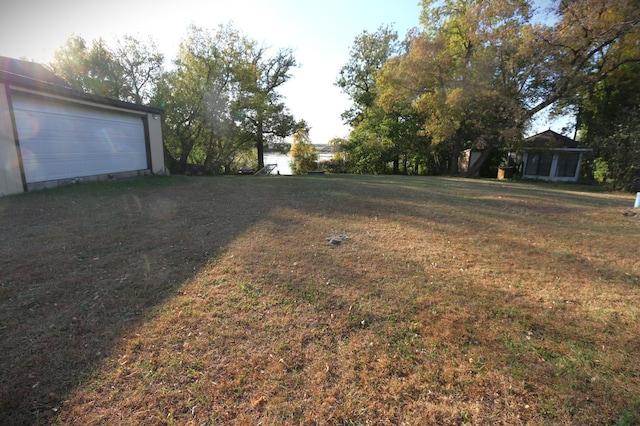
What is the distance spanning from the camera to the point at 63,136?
8.12 meters

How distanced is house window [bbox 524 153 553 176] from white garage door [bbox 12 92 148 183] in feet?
68.6

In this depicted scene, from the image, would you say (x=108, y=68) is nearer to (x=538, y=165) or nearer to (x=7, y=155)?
(x=7, y=155)

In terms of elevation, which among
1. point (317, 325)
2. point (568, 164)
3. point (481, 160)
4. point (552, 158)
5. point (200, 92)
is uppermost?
point (200, 92)

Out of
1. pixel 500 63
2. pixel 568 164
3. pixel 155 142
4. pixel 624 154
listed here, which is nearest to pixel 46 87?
pixel 155 142

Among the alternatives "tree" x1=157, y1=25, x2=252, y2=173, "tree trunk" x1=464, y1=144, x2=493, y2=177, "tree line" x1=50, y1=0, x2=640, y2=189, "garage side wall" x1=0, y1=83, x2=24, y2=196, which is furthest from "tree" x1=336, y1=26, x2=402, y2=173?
"garage side wall" x1=0, y1=83, x2=24, y2=196

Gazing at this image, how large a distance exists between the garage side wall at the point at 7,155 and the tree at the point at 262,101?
493 inches

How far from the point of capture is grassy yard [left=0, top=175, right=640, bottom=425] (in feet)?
5.34

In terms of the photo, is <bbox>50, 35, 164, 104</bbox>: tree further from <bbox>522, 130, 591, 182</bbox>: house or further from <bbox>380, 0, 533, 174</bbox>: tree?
<bbox>522, 130, 591, 182</bbox>: house

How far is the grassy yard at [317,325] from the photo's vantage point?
5.34 ft

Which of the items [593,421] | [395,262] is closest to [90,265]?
[395,262]

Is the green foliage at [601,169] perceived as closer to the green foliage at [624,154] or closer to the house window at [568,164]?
the green foliage at [624,154]

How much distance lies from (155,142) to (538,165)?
69.1ft

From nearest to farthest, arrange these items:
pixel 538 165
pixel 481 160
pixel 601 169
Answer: pixel 601 169 < pixel 481 160 < pixel 538 165

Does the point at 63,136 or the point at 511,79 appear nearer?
the point at 63,136
